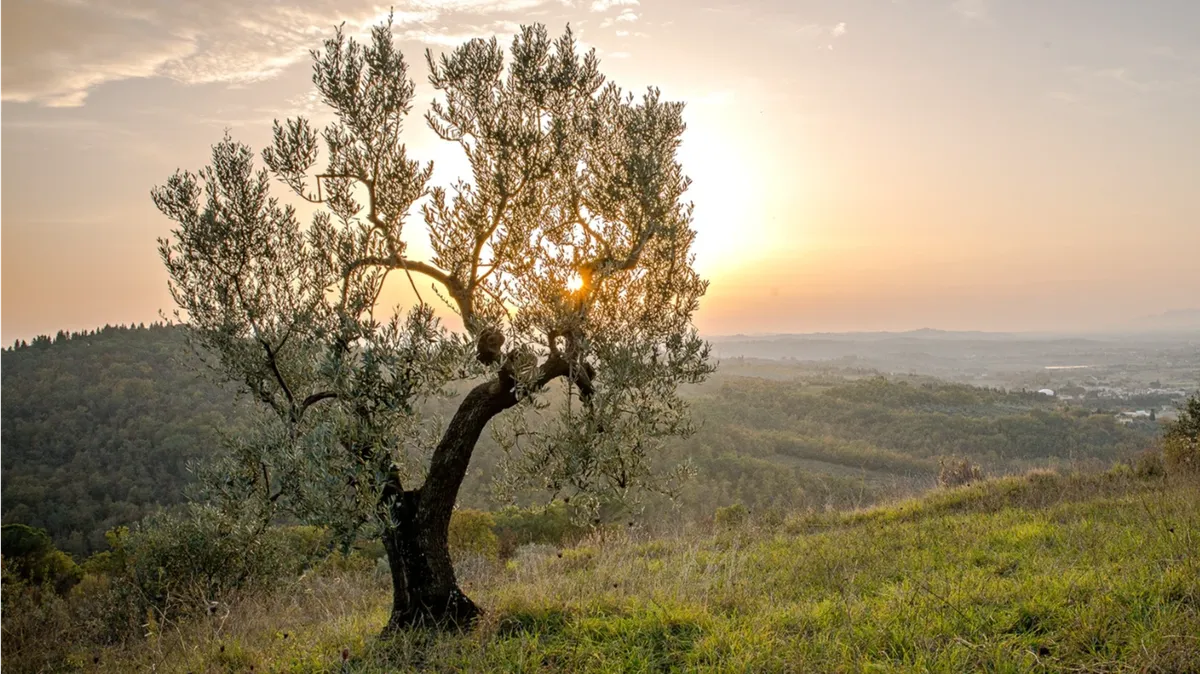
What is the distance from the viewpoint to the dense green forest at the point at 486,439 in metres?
56.8

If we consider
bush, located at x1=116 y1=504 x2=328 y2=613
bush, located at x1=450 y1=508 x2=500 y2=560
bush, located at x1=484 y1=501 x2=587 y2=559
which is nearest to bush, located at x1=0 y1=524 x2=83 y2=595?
bush, located at x1=116 y1=504 x2=328 y2=613

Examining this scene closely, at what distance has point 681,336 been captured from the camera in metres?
9.07

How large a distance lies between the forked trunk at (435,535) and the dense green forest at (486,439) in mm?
34420

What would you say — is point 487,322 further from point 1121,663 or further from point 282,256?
point 1121,663

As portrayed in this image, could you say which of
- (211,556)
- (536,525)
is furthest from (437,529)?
(536,525)

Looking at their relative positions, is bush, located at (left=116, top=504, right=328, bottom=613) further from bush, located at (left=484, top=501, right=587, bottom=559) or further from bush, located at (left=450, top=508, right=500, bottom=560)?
bush, located at (left=484, top=501, right=587, bottom=559)

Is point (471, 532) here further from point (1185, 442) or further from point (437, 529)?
point (1185, 442)

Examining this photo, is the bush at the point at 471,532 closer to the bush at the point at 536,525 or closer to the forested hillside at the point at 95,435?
the bush at the point at 536,525

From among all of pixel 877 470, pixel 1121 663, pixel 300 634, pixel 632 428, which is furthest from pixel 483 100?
pixel 877 470

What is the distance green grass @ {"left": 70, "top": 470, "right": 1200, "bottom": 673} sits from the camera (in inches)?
222

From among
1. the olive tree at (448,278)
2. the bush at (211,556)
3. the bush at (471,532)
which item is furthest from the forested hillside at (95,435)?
the olive tree at (448,278)

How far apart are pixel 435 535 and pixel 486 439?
61114mm

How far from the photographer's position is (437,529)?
26.7 ft

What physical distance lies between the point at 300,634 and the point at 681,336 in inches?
285
